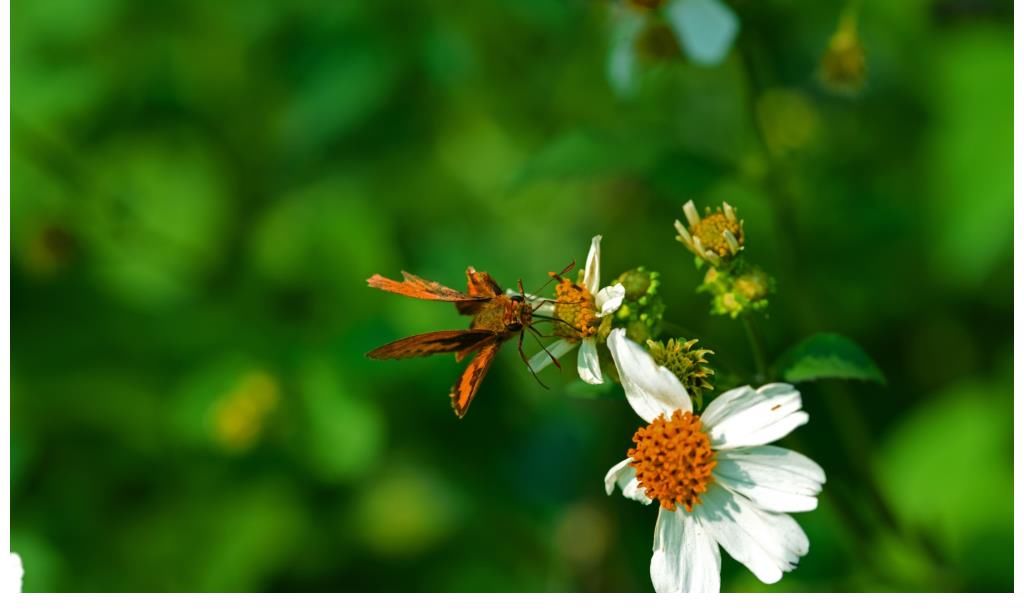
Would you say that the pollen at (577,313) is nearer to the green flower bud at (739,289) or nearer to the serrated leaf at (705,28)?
the green flower bud at (739,289)

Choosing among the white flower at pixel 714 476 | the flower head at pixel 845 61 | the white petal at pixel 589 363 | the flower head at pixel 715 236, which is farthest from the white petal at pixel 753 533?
the flower head at pixel 845 61

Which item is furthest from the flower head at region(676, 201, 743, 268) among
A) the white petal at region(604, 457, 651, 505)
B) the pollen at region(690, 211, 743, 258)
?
the white petal at region(604, 457, 651, 505)

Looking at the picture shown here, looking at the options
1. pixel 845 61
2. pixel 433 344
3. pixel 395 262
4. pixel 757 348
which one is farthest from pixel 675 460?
pixel 395 262

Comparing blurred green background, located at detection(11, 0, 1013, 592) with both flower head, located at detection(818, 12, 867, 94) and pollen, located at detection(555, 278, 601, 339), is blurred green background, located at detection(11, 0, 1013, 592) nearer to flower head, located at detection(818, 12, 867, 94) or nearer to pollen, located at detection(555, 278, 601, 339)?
flower head, located at detection(818, 12, 867, 94)

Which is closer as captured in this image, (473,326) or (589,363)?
(589,363)

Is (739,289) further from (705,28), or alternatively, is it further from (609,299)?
(705,28)
